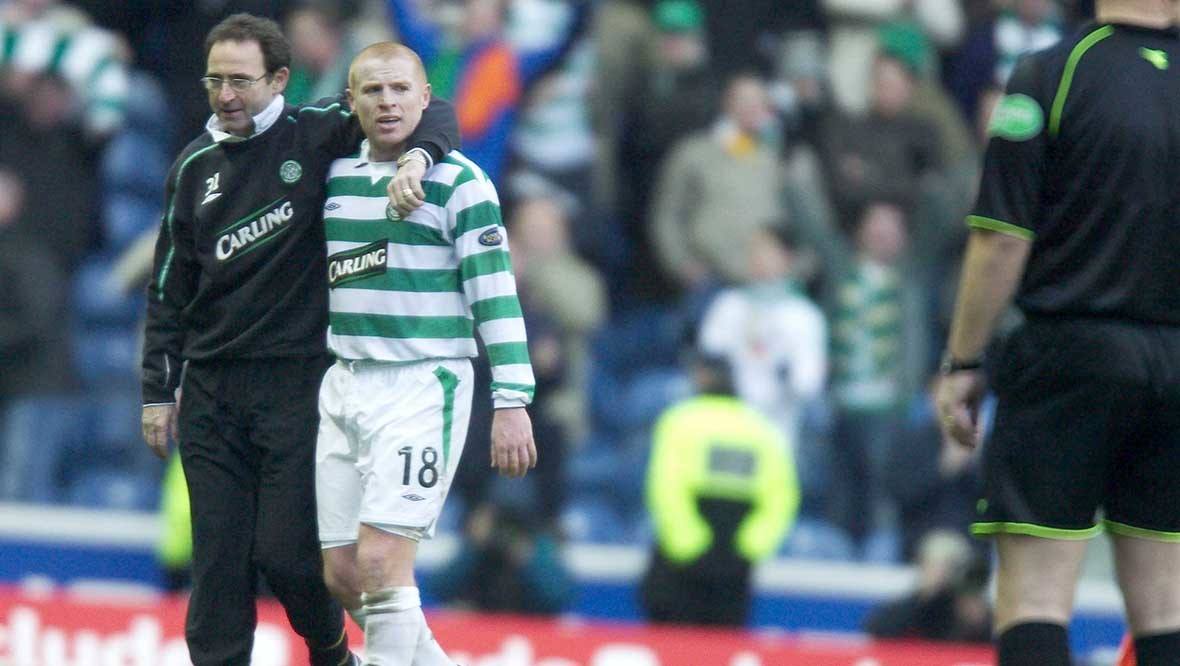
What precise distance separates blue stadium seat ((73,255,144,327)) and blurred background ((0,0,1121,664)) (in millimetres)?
19

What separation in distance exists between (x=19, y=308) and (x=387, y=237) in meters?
6.70

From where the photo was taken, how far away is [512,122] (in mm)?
11516

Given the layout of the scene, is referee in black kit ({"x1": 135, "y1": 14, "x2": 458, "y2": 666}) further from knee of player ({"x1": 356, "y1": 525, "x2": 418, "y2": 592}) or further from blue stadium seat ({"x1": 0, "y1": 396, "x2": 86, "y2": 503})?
blue stadium seat ({"x1": 0, "y1": 396, "x2": 86, "y2": 503})

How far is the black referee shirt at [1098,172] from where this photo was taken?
471 cm

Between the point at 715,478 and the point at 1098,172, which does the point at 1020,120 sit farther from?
the point at 715,478

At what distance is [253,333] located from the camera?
5.88m

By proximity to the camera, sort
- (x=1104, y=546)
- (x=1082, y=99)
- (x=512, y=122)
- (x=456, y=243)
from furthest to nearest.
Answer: (x=512, y=122), (x=1104, y=546), (x=456, y=243), (x=1082, y=99)

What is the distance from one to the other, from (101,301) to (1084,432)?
8819mm

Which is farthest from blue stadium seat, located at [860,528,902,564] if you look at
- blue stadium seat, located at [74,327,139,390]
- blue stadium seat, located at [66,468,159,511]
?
blue stadium seat, located at [74,327,139,390]

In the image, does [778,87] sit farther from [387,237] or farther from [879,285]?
[387,237]

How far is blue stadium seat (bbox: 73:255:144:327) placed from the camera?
12352mm

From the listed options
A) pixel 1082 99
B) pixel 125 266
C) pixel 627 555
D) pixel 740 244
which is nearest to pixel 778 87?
pixel 740 244

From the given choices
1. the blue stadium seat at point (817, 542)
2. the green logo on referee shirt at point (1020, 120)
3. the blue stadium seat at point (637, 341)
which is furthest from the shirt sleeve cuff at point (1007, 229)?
the blue stadium seat at point (637, 341)

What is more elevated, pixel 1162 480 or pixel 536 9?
pixel 536 9
